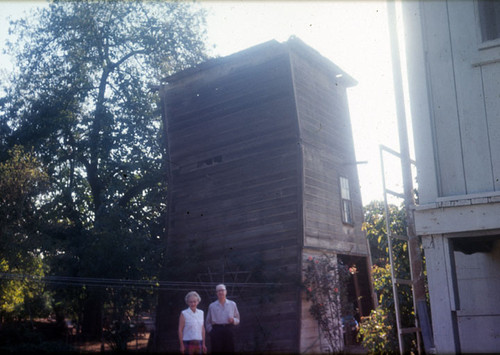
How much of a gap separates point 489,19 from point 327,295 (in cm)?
1063

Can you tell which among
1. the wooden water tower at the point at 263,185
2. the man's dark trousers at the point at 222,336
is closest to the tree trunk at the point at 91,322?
the wooden water tower at the point at 263,185

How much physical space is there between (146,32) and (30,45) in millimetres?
5322

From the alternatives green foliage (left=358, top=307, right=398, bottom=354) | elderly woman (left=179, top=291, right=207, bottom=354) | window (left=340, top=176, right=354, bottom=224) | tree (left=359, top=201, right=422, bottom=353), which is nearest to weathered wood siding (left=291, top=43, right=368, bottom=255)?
window (left=340, top=176, right=354, bottom=224)

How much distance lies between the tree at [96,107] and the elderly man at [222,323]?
39.5ft

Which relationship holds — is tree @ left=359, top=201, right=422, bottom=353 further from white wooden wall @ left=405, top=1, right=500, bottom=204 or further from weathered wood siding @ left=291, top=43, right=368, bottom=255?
weathered wood siding @ left=291, top=43, right=368, bottom=255

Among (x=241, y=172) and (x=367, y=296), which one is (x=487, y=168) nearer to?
(x=241, y=172)

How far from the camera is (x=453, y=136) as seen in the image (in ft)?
22.9

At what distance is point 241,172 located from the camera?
1844 cm

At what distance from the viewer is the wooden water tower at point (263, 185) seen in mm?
16641

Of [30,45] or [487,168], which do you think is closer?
[487,168]

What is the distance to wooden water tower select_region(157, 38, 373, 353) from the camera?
16.6 m

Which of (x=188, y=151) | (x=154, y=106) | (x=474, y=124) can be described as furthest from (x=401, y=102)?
(x=154, y=106)

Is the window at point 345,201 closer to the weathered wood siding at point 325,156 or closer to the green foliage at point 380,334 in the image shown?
the weathered wood siding at point 325,156

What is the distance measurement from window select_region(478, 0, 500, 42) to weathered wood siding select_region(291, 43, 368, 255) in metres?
10.2
